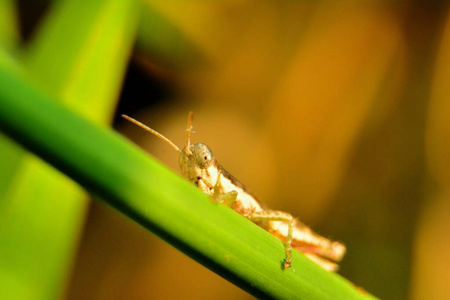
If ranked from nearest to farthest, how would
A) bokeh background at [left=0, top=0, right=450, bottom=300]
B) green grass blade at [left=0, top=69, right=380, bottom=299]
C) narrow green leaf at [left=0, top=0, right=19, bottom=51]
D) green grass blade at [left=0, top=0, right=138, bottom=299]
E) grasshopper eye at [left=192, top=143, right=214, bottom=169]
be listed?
green grass blade at [left=0, top=69, right=380, bottom=299], green grass blade at [left=0, top=0, right=138, bottom=299], grasshopper eye at [left=192, top=143, right=214, bottom=169], narrow green leaf at [left=0, top=0, right=19, bottom=51], bokeh background at [left=0, top=0, right=450, bottom=300]

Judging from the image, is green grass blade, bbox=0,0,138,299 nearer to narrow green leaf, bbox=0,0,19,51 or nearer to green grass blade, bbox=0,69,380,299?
narrow green leaf, bbox=0,0,19,51

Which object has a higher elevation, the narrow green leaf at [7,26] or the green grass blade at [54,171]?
the narrow green leaf at [7,26]

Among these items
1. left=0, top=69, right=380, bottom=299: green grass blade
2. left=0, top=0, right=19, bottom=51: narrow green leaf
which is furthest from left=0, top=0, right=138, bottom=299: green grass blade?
left=0, top=69, right=380, bottom=299: green grass blade

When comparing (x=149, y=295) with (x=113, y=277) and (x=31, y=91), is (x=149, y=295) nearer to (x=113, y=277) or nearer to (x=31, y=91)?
(x=113, y=277)

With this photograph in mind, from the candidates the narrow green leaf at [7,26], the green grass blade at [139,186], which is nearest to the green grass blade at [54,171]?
the narrow green leaf at [7,26]

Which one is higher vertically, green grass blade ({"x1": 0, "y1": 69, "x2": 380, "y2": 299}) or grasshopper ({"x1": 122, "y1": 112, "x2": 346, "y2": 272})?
grasshopper ({"x1": 122, "y1": 112, "x2": 346, "y2": 272})

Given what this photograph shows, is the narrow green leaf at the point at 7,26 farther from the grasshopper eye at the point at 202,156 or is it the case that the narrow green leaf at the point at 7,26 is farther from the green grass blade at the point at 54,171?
the grasshopper eye at the point at 202,156

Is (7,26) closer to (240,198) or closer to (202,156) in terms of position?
(202,156)
